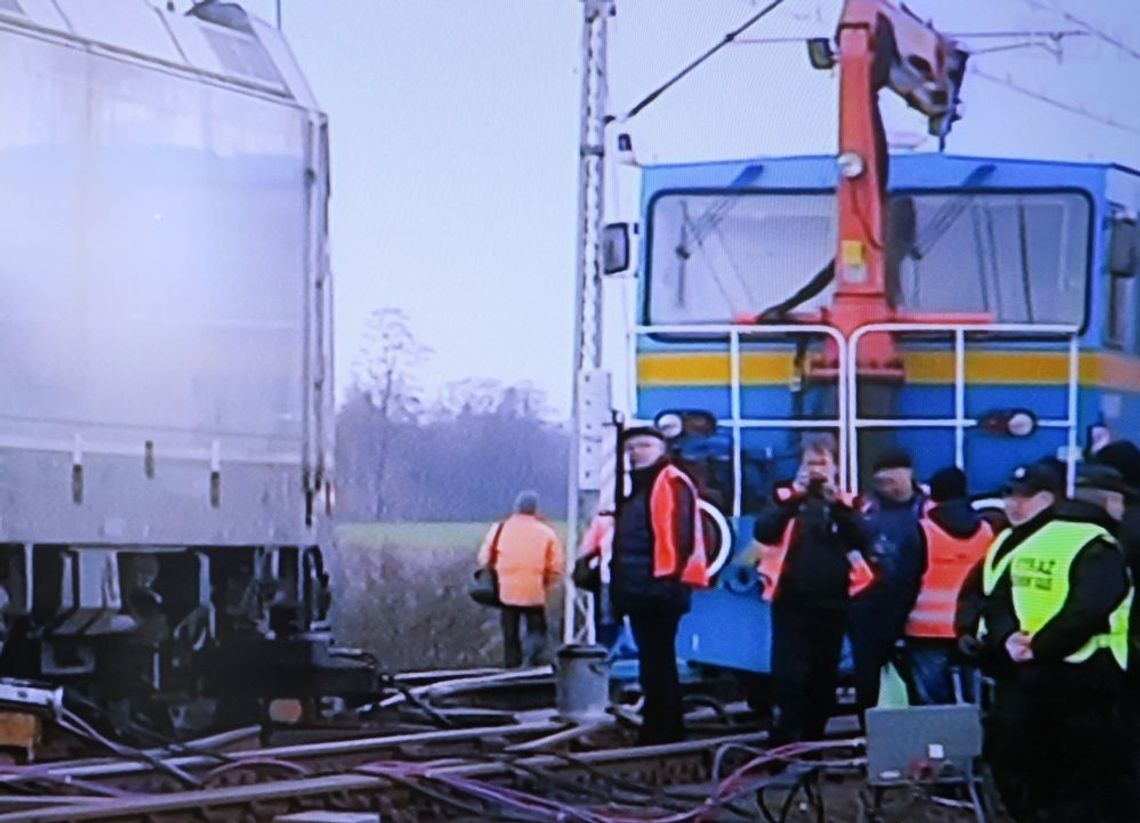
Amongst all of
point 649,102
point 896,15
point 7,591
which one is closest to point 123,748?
point 7,591

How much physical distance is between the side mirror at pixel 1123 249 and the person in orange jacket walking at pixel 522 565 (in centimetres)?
168

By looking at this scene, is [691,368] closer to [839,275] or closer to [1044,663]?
[839,275]

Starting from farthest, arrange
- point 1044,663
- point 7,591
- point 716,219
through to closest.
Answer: point 716,219
point 7,591
point 1044,663

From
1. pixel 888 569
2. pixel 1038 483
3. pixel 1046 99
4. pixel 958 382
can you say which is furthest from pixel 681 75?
pixel 1038 483

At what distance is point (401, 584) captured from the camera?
23.0ft

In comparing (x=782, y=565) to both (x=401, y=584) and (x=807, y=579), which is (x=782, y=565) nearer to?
(x=807, y=579)

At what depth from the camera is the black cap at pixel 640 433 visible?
24.6 ft

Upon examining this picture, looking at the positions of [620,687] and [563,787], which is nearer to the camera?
[563,787]

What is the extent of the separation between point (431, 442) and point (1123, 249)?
2.06 m

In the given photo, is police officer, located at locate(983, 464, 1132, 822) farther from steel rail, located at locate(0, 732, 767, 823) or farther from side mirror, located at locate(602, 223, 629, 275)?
side mirror, located at locate(602, 223, 629, 275)

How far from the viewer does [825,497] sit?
24.9ft

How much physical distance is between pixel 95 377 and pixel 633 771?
1.78 meters

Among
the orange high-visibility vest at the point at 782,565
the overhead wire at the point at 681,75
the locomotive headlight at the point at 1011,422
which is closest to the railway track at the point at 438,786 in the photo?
the orange high-visibility vest at the point at 782,565

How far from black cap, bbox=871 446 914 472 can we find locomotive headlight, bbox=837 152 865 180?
73cm
